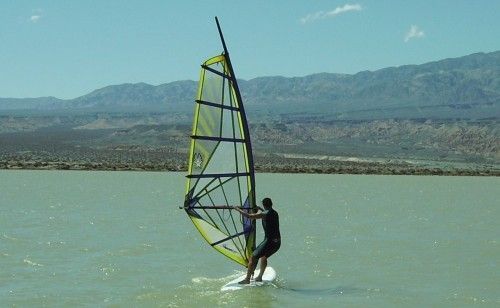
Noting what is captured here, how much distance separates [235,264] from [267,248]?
115 inches

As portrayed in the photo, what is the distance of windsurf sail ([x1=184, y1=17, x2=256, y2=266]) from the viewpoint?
1305 centimetres

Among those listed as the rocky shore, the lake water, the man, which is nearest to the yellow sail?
the man

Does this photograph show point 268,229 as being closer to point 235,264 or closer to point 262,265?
point 262,265

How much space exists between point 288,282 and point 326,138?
5693 inches

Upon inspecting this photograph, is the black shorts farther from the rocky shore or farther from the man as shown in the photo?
the rocky shore

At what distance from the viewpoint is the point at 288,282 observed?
44.8ft

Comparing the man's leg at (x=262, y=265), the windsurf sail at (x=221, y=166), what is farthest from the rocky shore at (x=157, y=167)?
the man's leg at (x=262, y=265)

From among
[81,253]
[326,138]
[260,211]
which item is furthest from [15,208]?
[326,138]

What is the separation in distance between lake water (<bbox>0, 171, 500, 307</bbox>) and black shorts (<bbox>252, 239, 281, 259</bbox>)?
1.77ft

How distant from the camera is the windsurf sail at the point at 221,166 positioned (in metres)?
13.0

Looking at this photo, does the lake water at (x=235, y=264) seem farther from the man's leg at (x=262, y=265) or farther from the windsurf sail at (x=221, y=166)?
the windsurf sail at (x=221, y=166)

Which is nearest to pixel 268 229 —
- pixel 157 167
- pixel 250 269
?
pixel 250 269

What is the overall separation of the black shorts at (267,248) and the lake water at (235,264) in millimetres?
540

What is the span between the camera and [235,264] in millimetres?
15617
